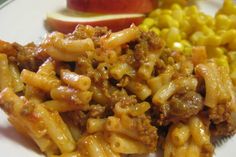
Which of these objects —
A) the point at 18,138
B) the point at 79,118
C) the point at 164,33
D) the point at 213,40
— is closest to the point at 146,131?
the point at 79,118

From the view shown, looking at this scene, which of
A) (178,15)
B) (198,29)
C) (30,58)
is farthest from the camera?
(178,15)

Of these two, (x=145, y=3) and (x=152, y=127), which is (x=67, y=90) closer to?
(x=152, y=127)

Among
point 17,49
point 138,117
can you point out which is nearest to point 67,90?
point 138,117

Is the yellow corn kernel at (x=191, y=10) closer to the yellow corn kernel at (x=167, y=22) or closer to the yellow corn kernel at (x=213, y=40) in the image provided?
the yellow corn kernel at (x=167, y=22)

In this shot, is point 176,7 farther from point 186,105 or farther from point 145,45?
point 186,105

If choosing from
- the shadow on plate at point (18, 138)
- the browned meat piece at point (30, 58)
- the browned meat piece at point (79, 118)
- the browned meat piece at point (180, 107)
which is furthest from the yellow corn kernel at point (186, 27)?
the shadow on plate at point (18, 138)

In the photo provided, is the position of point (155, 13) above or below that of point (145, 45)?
below
